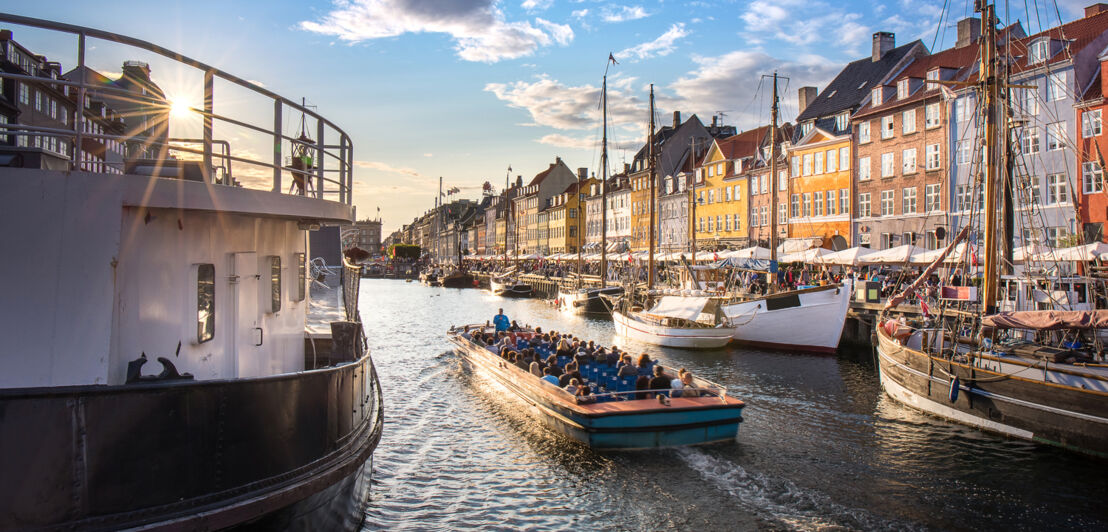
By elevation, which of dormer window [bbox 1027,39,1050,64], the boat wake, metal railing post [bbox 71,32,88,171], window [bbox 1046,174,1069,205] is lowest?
the boat wake

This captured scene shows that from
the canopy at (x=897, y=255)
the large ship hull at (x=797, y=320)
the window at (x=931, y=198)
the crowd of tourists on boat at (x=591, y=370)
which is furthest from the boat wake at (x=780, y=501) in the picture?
the window at (x=931, y=198)

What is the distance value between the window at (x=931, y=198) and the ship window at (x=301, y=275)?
1567 inches

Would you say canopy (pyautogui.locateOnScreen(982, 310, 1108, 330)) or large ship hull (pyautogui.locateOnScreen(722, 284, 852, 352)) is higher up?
canopy (pyautogui.locateOnScreen(982, 310, 1108, 330))

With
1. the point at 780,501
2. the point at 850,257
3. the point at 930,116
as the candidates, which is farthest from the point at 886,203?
the point at 780,501

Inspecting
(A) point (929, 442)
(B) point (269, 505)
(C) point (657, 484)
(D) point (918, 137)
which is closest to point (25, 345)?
(B) point (269, 505)

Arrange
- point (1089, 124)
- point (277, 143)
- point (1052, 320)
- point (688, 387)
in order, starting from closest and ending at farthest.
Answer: point (277, 143)
point (1052, 320)
point (688, 387)
point (1089, 124)

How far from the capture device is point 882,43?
163ft

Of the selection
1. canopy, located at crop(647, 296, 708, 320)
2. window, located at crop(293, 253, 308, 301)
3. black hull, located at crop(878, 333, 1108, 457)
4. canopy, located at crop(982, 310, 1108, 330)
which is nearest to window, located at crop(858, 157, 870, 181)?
canopy, located at crop(647, 296, 708, 320)

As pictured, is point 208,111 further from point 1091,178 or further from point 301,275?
point 1091,178

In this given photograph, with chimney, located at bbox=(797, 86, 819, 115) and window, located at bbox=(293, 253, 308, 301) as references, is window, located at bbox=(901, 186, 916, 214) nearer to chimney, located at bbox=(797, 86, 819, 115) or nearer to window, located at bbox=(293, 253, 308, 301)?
chimney, located at bbox=(797, 86, 819, 115)

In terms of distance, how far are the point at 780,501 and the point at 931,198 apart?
117 feet

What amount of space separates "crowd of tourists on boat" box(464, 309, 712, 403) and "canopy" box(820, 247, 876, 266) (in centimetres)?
1606

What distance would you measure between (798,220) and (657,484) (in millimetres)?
42920

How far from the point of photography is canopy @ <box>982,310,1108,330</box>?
14312 millimetres
